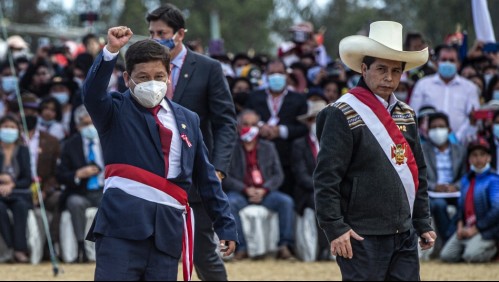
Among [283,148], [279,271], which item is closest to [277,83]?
[283,148]

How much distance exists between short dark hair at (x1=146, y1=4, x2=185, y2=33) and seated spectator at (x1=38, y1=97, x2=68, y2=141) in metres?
7.58

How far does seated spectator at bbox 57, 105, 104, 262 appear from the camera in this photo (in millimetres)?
13969

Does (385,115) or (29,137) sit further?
(29,137)

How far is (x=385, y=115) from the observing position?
264 inches

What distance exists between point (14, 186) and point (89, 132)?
1150 mm

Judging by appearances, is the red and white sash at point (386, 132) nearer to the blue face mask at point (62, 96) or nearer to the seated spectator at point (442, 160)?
the seated spectator at point (442, 160)

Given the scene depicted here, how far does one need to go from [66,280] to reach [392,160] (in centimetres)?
588

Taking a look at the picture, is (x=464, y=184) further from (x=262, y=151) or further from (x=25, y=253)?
(x=25, y=253)

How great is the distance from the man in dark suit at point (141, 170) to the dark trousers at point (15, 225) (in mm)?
7573

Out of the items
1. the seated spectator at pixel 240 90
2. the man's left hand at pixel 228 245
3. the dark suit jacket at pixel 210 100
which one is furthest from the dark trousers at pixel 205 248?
the seated spectator at pixel 240 90

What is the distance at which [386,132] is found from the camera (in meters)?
6.68

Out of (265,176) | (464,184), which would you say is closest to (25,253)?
(265,176)

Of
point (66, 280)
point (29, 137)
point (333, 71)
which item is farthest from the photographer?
point (333, 71)

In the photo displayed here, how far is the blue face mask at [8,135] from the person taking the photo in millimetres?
14312
